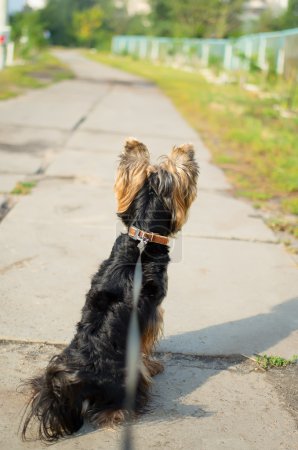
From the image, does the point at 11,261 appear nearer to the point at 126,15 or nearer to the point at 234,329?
the point at 234,329

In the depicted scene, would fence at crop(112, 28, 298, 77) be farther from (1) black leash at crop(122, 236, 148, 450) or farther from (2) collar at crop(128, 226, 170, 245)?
(1) black leash at crop(122, 236, 148, 450)

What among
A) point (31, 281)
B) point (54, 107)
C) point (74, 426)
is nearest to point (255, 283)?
point (31, 281)

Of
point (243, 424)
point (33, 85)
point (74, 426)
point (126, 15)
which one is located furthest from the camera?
point (126, 15)

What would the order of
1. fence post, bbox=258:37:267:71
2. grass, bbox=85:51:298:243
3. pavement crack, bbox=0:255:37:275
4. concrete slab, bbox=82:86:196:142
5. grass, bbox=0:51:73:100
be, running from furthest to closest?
fence post, bbox=258:37:267:71
grass, bbox=0:51:73:100
concrete slab, bbox=82:86:196:142
grass, bbox=85:51:298:243
pavement crack, bbox=0:255:37:275

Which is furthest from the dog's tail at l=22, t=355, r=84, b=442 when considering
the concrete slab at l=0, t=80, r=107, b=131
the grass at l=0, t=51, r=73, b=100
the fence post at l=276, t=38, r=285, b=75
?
the fence post at l=276, t=38, r=285, b=75

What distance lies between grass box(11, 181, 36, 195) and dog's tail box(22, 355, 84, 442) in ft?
15.3

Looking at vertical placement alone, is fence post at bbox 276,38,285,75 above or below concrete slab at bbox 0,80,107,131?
above

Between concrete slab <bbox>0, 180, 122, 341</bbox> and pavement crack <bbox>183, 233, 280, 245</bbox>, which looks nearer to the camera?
concrete slab <bbox>0, 180, 122, 341</bbox>

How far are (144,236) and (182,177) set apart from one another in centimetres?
39

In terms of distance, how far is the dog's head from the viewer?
341 centimetres

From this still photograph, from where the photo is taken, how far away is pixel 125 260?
3.50m

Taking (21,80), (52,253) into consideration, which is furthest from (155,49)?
(52,253)

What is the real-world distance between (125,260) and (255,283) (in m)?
2.19

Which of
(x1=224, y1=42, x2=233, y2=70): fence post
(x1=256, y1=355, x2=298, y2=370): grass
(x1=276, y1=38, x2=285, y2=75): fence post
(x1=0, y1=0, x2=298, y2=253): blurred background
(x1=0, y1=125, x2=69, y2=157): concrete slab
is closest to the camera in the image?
(x1=256, y1=355, x2=298, y2=370): grass
